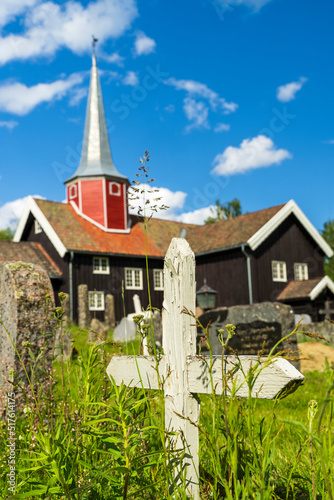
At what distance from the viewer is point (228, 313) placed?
11016mm

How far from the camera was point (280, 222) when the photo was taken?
24641 millimetres

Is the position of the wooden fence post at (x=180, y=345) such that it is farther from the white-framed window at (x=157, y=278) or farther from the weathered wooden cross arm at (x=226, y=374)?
the white-framed window at (x=157, y=278)

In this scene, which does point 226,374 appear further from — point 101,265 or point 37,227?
point 37,227

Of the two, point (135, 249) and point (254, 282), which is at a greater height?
point (135, 249)

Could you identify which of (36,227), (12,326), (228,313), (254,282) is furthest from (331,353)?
(36,227)

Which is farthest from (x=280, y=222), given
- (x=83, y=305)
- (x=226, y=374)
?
(x=226, y=374)

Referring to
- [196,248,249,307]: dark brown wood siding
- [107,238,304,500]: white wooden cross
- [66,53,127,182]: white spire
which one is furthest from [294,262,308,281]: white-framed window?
[107,238,304,500]: white wooden cross

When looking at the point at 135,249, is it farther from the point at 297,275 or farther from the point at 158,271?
the point at 297,275

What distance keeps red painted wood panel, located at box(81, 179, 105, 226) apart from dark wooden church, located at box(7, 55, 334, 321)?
56mm

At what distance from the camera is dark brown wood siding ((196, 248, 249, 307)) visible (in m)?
23.5

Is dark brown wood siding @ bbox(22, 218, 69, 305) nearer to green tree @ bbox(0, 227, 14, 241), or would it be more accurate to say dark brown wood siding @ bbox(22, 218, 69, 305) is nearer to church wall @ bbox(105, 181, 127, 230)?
church wall @ bbox(105, 181, 127, 230)

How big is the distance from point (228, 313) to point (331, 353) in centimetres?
470

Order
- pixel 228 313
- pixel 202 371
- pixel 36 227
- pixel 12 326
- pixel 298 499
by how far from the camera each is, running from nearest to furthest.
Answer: pixel 202 371 → pixel 298 499 → pixel 12 326 → pixel 228 313 → pixel 36 227

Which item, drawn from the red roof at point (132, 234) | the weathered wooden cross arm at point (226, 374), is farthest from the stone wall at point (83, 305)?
the weathered wooden cross arm at point (226, 374)
